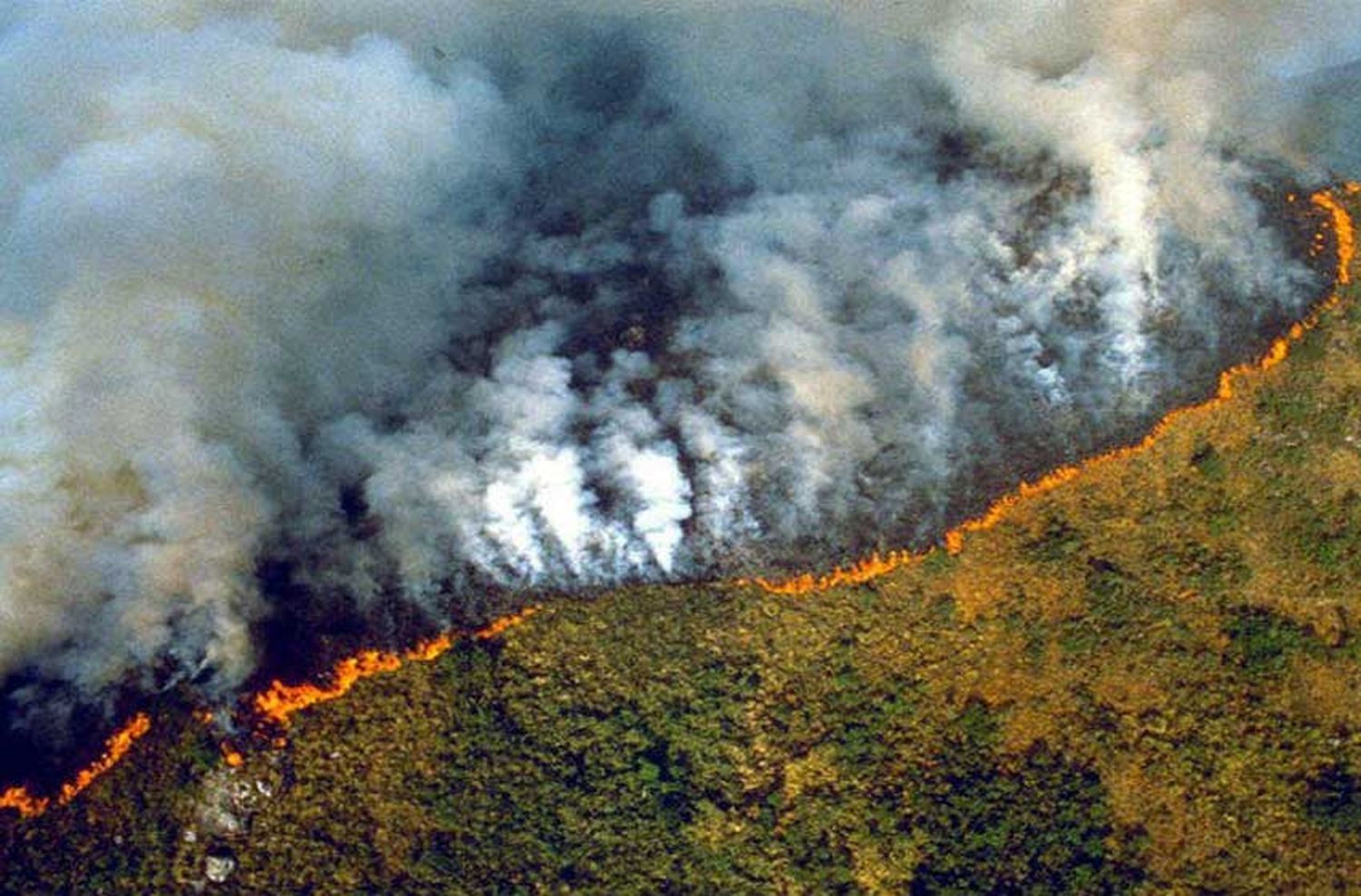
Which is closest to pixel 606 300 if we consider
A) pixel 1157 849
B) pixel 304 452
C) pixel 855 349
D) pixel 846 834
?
pixel 855 349

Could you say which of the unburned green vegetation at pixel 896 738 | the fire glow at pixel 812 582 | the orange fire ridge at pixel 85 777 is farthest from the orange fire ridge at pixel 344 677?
the orange fire ridge at pixel 85 777

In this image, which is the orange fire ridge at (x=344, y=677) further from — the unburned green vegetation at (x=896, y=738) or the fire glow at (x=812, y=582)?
the unburned green vegetation at (x=896, y=738)

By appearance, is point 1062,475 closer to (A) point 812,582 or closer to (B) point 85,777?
(A) point 812,582

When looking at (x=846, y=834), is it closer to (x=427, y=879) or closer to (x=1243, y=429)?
(x=427, y=879)

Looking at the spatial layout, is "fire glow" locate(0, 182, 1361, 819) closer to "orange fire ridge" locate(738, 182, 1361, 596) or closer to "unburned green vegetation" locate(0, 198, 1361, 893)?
"orange fire ridge" locate(738, 182, 1361, 596)

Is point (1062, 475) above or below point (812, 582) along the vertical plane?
above

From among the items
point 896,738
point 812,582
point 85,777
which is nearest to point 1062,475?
point 812,582
